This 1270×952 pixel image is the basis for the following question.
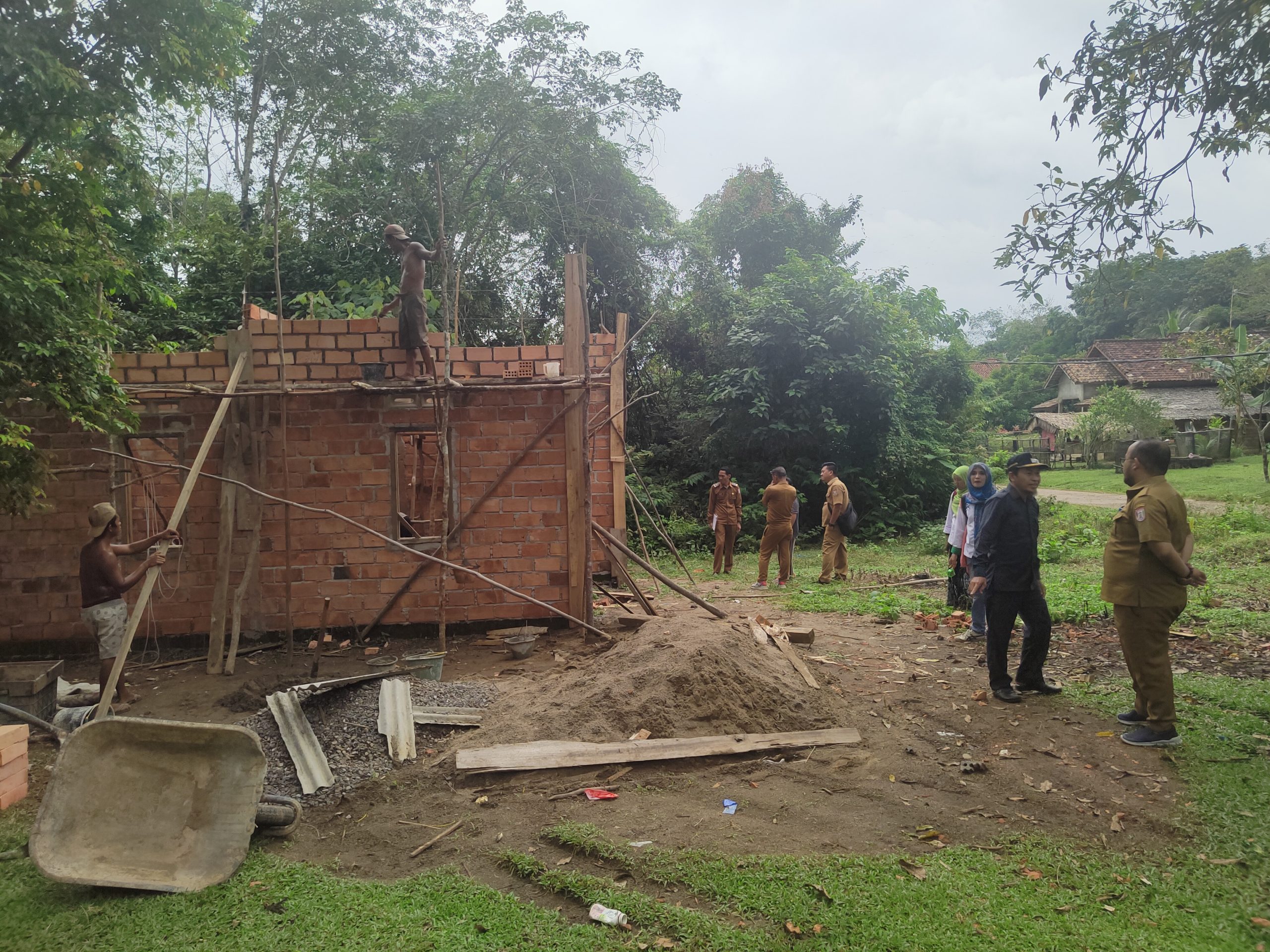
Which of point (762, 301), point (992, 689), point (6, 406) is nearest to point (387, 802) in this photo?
point (992, 689)

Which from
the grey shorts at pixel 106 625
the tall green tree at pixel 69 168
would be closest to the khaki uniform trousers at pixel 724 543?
the tall green tree at pixel 69 168

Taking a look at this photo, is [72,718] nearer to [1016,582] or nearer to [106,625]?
[106,625]

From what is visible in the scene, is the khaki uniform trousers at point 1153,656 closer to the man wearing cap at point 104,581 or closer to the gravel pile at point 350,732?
the gravel pile at point 350,732

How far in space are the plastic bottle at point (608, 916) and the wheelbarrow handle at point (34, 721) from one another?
4172 mm

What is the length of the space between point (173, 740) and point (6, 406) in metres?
5.09

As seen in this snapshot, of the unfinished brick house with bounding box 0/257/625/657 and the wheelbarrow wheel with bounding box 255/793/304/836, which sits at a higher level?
the unfinished brick house with bounding box 0/257/625/657

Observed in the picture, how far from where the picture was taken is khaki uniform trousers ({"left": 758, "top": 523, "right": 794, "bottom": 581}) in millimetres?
11508

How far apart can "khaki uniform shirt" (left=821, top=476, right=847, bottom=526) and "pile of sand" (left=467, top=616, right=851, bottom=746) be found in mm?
5744

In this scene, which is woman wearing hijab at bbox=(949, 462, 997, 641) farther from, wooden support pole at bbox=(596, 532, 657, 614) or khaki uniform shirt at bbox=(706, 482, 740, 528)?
khaki uniform shirt at bbox=(706, 482, 740, 528)

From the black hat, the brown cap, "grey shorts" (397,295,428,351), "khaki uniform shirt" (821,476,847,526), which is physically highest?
"grey shorts" (397,295,428,351)

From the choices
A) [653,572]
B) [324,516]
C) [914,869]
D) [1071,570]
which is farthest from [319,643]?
[1071,570]

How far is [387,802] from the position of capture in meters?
4.59

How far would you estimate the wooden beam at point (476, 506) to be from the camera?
741 centimetres

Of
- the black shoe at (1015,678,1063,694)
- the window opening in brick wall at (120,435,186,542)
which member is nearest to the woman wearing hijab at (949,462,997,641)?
the black shoe at (1015,678,1063,694)
